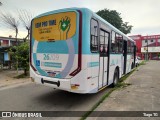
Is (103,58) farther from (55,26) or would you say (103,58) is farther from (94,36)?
(55,26)

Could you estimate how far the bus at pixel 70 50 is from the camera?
5.55 m

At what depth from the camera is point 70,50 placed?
570 centimetres

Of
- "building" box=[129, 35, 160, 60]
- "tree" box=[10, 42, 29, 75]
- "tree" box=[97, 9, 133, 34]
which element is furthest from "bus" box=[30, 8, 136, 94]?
"building" box=[129, 35, 160, 60]

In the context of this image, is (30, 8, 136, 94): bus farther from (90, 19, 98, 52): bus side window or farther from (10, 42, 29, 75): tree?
(10, 42, 29, 75): tree

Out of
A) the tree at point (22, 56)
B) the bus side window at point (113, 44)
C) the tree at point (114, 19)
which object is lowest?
the tree at point (22, 56)

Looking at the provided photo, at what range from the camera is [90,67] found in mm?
5785

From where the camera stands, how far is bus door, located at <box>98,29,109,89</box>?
262 inches

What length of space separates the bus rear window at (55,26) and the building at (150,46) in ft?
186

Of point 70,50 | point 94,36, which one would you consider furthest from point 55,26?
point 94,36

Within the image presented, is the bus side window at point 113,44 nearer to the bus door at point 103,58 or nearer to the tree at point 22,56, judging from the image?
the bus door at point 103,58

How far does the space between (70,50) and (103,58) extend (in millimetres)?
1780

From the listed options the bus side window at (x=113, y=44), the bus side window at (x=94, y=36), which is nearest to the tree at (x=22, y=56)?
the bus side window at (x=113, y=44)

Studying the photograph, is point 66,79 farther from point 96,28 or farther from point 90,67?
point 96,28

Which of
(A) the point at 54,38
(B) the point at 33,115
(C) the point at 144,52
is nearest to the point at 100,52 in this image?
(A) the point at 54,38
